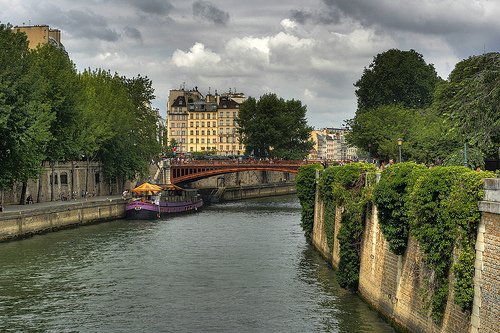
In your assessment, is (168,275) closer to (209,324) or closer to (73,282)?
(73,282)

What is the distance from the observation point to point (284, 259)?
43219 millimetres

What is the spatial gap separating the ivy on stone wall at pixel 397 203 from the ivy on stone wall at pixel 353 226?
530 centimetres

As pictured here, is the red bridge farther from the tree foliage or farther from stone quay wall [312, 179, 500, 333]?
stone quay wall [312, 179, 500, 333]

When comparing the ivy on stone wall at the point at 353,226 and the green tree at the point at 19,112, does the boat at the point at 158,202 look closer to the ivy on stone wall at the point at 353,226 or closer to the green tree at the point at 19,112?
the green tree at the point at 19,112

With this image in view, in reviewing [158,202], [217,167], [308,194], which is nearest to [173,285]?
[308,194]

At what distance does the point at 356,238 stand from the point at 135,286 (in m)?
9.85

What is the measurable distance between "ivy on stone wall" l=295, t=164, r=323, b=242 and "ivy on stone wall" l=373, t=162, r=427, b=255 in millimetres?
25442

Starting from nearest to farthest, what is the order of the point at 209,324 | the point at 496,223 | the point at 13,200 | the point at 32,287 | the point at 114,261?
the point at 496,223, the point at 209,324, the point at 32,287, the point at 114,261, the point at 13,200

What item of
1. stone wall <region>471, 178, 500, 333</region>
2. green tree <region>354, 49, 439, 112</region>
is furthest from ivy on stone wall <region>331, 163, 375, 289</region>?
green tree <region>354, 49, 439, 112</region>

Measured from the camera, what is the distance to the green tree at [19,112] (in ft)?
167

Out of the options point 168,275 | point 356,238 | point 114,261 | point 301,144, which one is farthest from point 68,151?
point 301,144

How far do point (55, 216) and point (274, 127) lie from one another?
6826 cm

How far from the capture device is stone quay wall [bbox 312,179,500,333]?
16.6 metres

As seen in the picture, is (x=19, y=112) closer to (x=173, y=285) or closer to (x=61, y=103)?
(x=61, y=103)
